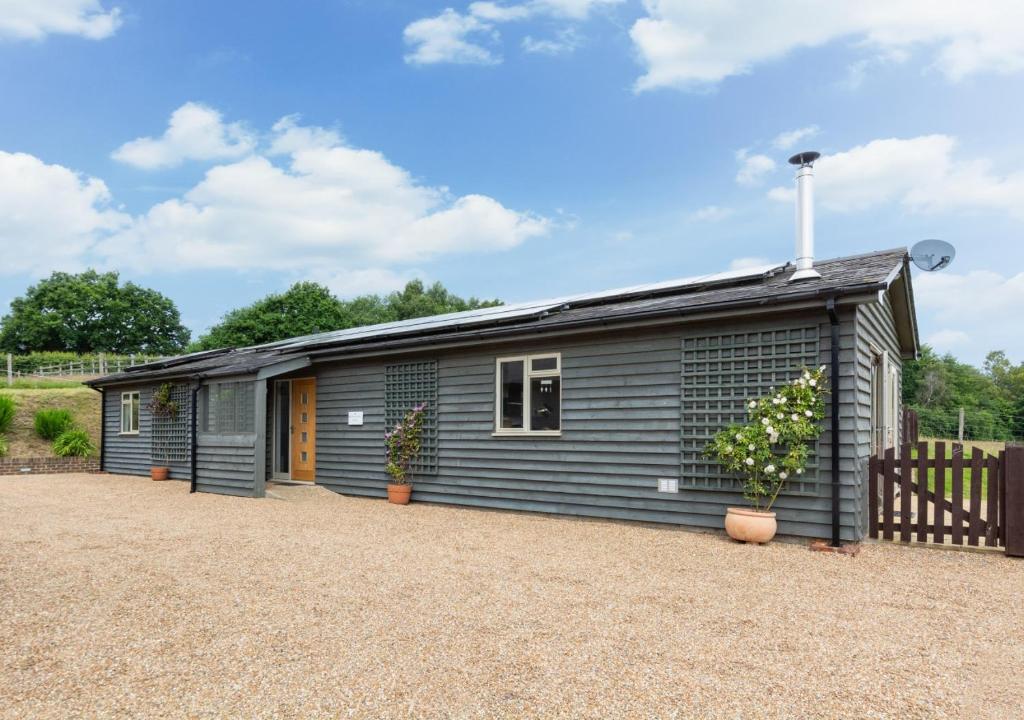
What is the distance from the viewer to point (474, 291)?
44.8 meters

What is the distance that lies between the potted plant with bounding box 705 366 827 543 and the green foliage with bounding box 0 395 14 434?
18648 mm

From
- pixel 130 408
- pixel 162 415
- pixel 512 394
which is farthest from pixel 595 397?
pixel 130 408

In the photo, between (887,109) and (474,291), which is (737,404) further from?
(474,291)

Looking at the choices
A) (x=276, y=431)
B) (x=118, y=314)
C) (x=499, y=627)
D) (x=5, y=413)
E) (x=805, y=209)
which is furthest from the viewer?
(x=118, y=314)

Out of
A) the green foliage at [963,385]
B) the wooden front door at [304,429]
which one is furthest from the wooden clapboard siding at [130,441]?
the green foliage at [963,385]

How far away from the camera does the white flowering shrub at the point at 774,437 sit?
6.47 meters

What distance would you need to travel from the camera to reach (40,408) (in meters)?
19.2

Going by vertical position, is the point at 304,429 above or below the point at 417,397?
Answer: below

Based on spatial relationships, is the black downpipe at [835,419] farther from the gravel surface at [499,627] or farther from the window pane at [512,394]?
the window pane at [512,394]

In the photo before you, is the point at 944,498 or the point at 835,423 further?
the point at 944,498

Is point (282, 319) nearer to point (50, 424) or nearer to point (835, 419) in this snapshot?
point (50, 424)

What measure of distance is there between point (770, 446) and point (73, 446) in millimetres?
17274

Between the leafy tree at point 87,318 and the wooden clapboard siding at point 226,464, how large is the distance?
4023 centimetres

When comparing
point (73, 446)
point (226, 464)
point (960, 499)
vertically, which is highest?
point (960, 499)
